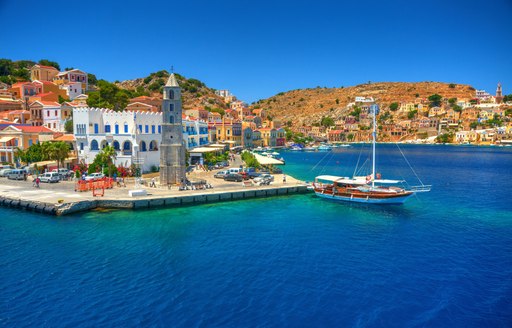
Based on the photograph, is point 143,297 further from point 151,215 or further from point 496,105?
point 496,105

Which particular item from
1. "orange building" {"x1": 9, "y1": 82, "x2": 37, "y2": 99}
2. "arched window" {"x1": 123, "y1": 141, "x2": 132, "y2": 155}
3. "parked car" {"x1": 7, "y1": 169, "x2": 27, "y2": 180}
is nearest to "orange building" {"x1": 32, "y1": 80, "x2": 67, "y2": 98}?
"orange building" {"x1": 9, "y1": 82, "x2": 37, "y2": 99}

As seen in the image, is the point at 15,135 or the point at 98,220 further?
the point at 15,135

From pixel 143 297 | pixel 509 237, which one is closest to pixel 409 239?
pixel 509 237

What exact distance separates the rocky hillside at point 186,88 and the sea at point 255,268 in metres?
96.9

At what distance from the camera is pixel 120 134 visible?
4419 centimetres

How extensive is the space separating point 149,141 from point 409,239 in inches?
1226

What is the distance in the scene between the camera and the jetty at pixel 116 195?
30908mm

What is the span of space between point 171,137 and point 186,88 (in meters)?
100

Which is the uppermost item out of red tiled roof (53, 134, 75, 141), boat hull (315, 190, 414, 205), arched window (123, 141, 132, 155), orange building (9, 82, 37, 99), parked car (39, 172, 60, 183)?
orange building (9, 82, 37, 99)

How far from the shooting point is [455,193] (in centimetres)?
4366

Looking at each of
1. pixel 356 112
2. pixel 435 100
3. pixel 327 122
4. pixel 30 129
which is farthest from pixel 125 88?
pixel 435 100

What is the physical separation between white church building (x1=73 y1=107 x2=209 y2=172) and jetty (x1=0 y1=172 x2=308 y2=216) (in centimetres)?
423

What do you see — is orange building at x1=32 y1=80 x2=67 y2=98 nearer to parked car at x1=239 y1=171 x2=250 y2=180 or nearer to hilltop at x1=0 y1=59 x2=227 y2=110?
hilltop at x1=0 y1=59 x2=227 y2=110

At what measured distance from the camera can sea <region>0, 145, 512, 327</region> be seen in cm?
1597
